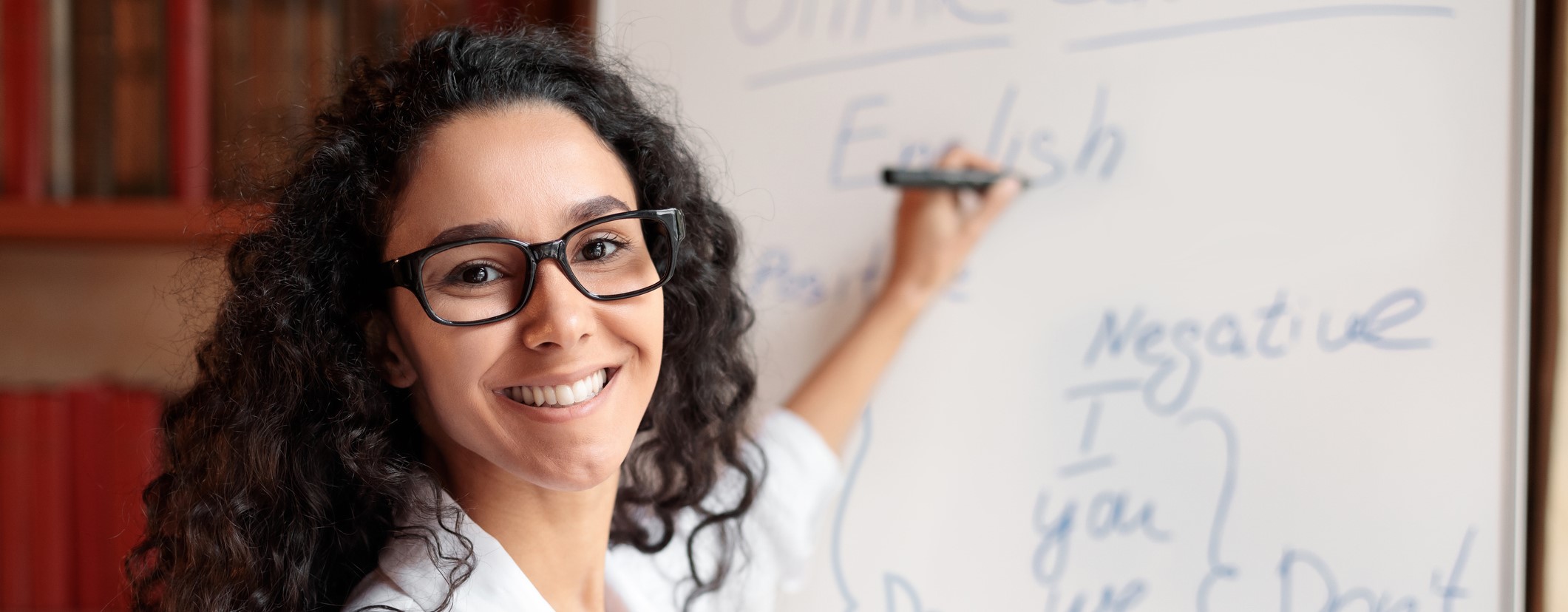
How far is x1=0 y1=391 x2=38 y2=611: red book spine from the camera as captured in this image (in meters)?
1.07

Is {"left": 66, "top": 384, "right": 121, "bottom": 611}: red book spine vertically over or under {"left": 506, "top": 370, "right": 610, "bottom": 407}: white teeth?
under

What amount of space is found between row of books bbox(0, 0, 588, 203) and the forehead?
415mm

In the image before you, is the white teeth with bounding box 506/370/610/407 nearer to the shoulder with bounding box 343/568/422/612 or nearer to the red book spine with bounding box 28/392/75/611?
the shoulder with bounding box 343/568/422/612

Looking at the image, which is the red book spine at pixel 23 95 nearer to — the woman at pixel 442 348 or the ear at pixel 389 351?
the woman at pixel 442 348

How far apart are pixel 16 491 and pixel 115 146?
1.40ft

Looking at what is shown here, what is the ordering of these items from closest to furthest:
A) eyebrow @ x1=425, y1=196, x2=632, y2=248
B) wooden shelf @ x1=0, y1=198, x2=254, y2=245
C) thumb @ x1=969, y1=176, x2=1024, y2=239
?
1. eyebrow @ x1=425, y1=196, x2=632, y2=248
2. thumb @ x1=969, y1=176, x2=1024, y2=239
3. wooden shelf @ x1=0, y1=198, x2=254, y2=245

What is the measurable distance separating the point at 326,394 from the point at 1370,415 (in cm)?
89

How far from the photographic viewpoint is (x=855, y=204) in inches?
34.9

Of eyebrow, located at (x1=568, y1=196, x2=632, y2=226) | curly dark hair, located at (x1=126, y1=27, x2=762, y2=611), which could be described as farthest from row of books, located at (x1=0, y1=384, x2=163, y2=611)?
eyebrow, located at (x1=568, y1=196, x2=632, y2=226)

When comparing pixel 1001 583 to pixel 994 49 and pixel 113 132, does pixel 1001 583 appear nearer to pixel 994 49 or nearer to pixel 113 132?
pixel 994 49

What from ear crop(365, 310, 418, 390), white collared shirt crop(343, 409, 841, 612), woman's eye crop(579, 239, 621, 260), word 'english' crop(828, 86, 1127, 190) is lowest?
white collared shirt crop(343, 409, 841, 612)

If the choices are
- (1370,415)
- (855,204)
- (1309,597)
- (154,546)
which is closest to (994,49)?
(855,204)

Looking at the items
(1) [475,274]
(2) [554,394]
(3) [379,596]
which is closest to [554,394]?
(2) [554,394]

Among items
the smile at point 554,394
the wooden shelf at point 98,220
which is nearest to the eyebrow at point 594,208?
the smile at point 554,394
